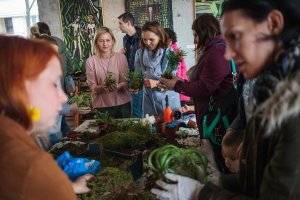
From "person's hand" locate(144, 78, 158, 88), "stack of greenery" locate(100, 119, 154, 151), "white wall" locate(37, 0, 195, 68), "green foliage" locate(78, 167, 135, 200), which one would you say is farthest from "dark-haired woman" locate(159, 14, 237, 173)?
"white wall" locate(37, 0, 195, 68)

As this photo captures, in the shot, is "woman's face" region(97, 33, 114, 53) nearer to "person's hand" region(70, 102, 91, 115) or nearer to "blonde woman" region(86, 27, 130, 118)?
"blonde woman" region(86, 27, 130, 118)

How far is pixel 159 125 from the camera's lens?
123 inches

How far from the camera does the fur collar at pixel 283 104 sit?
0.95m

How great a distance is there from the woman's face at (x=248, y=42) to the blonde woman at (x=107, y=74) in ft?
10.1

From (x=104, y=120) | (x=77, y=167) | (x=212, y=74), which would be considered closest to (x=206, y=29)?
(x=212, y=74)

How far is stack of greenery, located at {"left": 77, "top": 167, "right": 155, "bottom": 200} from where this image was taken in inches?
68.7

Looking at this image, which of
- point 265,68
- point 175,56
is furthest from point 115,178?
point 175,56

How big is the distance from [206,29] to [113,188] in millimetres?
1711

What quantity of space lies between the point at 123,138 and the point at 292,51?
1869 mm

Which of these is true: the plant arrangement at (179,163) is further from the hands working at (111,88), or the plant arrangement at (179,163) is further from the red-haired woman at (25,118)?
the hands working at (111,88)

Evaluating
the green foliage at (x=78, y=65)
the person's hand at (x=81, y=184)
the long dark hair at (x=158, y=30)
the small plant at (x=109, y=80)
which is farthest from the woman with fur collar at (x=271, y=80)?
the green foliage at (x=78, y=65)

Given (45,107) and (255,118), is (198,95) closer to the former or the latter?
(255,118)

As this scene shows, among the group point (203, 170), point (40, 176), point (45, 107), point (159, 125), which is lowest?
point (159, 125)

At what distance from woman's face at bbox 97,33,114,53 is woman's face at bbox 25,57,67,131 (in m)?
2.97
